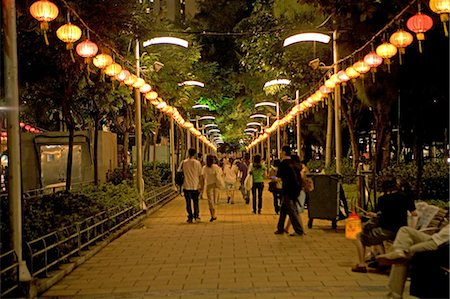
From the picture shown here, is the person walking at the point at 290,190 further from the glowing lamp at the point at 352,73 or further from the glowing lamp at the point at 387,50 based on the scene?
the glowing lamp at the point at 352,73

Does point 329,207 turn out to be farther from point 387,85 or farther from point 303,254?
point 387,85

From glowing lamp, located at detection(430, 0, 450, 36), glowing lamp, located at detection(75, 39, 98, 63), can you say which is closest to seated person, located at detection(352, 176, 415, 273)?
glowing lamp, located at detection(430, 0, 450, 36)

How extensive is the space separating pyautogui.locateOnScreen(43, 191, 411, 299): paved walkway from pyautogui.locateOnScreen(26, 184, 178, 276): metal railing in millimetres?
335

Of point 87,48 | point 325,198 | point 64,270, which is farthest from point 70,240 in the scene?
point 325,198

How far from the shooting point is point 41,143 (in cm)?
2536

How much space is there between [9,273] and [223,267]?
3.30m

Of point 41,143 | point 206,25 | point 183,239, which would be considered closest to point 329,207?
point 183,239

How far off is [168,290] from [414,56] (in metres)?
10.6

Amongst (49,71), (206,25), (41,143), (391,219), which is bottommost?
(391,219)

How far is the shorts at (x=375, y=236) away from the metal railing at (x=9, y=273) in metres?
4.82

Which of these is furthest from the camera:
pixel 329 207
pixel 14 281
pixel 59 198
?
pixel 329 207

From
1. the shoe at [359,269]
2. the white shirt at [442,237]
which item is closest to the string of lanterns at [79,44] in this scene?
the shoe at [359,269]

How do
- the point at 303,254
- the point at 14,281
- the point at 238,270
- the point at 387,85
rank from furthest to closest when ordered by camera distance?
the point at 387,85 → the point at 303,254 → the point at 238,270 → the point at 14,281

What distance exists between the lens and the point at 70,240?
1123 cm
